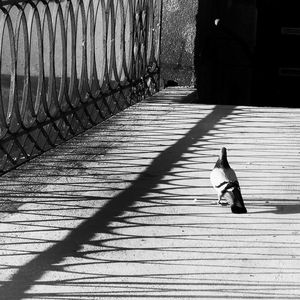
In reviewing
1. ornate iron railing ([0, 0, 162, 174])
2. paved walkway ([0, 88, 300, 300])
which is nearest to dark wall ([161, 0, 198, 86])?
ornate iron railing ([0, 0, 162, 174])

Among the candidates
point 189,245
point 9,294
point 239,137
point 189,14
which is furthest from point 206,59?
point 9,294

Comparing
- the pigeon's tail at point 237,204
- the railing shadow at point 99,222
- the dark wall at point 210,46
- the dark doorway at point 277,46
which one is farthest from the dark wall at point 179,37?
the pigeon's tail at point 237,204

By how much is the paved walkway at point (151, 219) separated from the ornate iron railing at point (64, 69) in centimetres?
19

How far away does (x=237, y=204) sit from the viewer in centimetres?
555

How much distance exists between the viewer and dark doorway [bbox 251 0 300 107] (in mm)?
13562

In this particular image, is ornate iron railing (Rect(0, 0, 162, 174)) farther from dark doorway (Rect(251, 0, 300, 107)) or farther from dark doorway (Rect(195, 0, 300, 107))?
dark doorway (Rect(251, 0, 300, 107))

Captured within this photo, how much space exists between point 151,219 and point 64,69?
2.06 m

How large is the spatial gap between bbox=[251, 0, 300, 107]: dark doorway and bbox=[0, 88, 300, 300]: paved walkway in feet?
18.5

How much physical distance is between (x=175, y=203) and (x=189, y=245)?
2.61ft

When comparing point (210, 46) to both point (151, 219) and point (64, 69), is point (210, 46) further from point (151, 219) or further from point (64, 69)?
point (151, 219)

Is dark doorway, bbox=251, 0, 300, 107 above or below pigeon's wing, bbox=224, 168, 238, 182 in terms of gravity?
below

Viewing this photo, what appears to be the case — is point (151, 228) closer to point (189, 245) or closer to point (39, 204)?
point (189, 245)

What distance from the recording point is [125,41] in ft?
30.8

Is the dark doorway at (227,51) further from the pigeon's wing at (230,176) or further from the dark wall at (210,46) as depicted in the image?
the pigeon's wing at (230,176)
